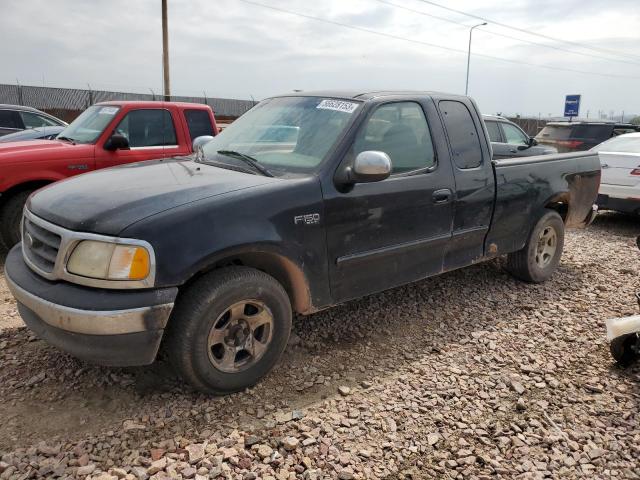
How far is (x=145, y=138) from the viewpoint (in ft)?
21.9

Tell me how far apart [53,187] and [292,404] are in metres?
2.15

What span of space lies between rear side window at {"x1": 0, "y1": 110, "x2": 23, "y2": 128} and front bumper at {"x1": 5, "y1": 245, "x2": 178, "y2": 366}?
998 centimetres

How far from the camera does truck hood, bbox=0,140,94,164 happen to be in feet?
18.3

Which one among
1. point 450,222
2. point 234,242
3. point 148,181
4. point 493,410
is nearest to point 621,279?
point 450,222

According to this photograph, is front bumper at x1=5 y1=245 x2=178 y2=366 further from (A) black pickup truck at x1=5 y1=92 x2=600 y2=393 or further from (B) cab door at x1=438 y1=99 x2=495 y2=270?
(B) cab door at x1=438 y1=99 x2=495 y2=270

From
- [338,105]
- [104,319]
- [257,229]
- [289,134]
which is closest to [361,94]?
[338,105]

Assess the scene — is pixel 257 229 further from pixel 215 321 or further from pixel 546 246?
pixel 546 246

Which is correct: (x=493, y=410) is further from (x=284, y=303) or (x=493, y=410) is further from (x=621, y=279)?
(x=621, y=279)

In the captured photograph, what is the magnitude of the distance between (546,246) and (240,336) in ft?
12.2

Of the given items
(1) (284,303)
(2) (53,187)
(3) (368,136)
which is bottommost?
(1) (284,303)

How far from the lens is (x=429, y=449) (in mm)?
2748

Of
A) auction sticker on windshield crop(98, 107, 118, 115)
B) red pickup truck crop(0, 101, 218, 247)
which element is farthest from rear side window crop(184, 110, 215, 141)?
auction sticker on windshield crop(98, 107, 118, 115)

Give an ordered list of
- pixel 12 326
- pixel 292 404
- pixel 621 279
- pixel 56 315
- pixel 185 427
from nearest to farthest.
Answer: pixel 56 315 → pixel 185 427 → pixel 292 404 → pixel 12 326 → pixel 621 279

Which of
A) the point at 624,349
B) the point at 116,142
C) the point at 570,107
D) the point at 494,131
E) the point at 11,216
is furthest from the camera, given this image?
the point at 570,107
